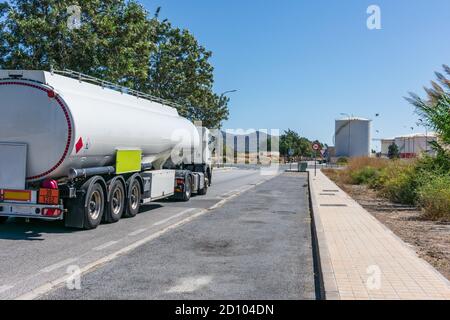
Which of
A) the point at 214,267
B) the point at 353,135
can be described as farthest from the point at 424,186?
the point at 353,135

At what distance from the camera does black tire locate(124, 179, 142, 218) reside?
13.2 meters

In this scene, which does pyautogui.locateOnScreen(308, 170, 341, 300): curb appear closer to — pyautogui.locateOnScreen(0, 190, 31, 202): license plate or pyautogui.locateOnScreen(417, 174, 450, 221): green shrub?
pyautogui.locateOnScreen(417, 174, 450, 221): green shrub

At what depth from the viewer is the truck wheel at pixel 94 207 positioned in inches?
429

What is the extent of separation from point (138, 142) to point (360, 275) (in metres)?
8.30

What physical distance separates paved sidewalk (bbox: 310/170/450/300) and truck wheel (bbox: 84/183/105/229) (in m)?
4.72

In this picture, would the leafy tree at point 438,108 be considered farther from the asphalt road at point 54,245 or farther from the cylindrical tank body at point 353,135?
the cylindrical tank body at point 353,135

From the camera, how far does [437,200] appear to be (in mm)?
13797

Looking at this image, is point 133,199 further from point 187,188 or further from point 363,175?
point 363,175

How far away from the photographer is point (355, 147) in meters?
85.6

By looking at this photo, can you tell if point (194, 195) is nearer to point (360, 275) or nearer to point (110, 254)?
point (110, 254)

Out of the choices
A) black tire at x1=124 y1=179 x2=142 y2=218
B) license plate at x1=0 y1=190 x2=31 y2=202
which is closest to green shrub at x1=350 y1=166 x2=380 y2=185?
black tire at x1=124 y1=179 x2=142 y2=218

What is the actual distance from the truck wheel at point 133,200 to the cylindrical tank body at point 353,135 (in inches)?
2927

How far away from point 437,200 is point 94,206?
28.6ft

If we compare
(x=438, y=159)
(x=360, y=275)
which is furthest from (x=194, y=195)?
(x=360, y=275)
